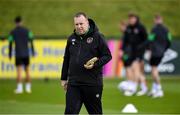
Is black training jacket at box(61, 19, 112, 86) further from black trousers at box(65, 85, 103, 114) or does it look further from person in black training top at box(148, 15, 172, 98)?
person in black training top at box(148, 15, 172, 98)

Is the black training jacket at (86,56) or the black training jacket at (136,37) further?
the black training jacket at (136,37)

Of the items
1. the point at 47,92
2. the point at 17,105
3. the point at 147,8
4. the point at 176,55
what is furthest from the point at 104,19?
the point at 17,105

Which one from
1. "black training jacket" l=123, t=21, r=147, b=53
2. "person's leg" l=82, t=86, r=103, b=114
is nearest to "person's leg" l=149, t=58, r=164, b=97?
"black training jacket" l=123, t=21, r=147, b=53

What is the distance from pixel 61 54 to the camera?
32.6 m

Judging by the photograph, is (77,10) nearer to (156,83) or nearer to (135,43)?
(135,43)

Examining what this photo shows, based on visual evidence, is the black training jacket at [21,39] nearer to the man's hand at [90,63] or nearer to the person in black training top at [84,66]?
the person in black training top at [84,66]

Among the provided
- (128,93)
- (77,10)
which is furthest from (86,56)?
(77,10)

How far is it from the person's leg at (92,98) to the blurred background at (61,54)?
555 centimetres

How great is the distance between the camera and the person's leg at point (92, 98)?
13.1 m

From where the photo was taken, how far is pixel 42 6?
43.8 meters

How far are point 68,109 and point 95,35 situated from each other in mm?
1392

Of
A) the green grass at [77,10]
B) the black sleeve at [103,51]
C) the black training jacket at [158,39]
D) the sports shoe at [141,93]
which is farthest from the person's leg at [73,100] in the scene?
the green grass at [77,10]

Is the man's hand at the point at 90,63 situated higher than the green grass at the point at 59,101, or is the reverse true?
the man's hand at the point at 90,63

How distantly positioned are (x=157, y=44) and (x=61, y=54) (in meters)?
9.50
